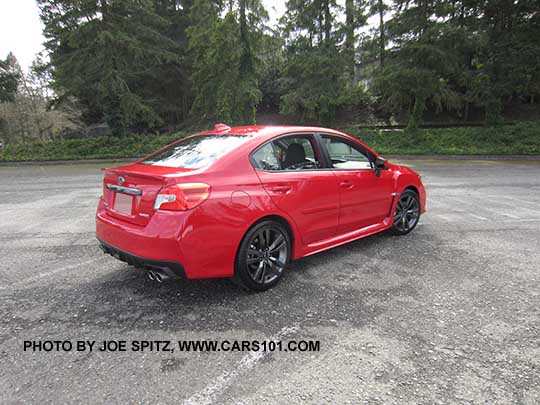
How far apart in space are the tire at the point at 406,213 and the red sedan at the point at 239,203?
0.65 meters

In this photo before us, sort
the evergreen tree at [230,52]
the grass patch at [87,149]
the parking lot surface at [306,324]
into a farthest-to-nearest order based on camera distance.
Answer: the evergreen tree at [230,52] < the grass patch at [87,149] < the parking lot surface at [306,324]

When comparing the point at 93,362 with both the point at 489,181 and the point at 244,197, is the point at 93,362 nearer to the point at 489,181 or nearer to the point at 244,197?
the point at 244,197

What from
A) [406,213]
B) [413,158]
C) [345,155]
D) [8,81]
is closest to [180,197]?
[345,155]

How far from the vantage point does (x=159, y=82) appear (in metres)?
27.7

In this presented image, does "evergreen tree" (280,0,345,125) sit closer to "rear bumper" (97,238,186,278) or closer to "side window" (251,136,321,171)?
"side window" (251,136,321,171)

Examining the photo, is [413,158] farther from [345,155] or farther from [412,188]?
[345,155]

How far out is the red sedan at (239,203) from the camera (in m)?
2.71

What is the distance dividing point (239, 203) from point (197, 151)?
82 centimetres

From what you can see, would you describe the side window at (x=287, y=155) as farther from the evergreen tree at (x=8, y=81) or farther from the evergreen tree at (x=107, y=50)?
the evergreen tree at (x=8, y=81)

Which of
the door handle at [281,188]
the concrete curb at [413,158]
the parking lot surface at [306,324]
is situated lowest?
the parking lot surface at [306,324]

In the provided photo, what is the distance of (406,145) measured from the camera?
1972cm

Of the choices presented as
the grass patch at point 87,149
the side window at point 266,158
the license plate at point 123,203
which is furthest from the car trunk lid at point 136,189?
the grass patch at point 87,149

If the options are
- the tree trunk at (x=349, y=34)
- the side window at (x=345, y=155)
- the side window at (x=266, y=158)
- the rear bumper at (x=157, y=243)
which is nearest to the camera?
the rear bumper at (x=157, y=243)

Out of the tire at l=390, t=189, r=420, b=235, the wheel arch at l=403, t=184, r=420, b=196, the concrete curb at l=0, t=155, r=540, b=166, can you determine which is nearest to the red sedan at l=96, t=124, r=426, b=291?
the tire at l=390, t=189, r=420, b=235
